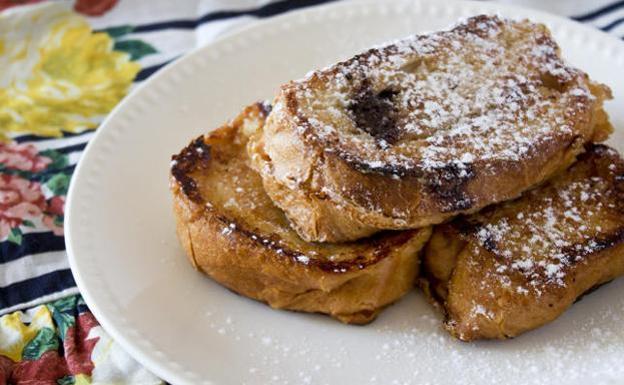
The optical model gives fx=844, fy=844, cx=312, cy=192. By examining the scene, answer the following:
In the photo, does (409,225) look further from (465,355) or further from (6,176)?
(6,176)

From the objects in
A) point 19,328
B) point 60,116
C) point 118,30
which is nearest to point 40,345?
point 19,328

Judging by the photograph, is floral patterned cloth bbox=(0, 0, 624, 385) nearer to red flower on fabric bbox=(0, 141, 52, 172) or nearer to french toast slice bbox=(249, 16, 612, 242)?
red flower on fabric bbox=(0, 141, 52, 172)

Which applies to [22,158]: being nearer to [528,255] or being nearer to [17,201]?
[17,201]

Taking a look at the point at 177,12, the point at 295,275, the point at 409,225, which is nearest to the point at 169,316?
the point at 295,275

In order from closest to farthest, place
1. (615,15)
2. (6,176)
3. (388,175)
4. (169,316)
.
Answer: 1. (388,175)
2. (169,316)
3. (6,176)
4. (615,15)

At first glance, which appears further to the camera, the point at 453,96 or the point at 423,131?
the point at 453,96

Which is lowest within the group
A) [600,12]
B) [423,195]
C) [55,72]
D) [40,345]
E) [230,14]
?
[40,345]

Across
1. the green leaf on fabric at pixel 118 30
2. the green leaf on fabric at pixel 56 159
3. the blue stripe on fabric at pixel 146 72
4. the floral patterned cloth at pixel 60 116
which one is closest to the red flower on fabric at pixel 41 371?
the floral patterned cloth at pixel 60 116
